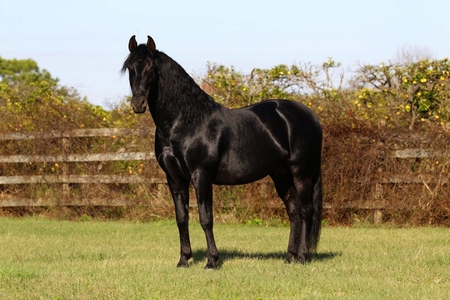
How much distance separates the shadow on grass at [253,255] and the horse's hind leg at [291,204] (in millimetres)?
242

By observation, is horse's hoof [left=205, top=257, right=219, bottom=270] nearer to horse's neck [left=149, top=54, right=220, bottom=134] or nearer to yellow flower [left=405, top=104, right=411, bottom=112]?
horse's neck [left=149, top=54, right=220, bottom=134]

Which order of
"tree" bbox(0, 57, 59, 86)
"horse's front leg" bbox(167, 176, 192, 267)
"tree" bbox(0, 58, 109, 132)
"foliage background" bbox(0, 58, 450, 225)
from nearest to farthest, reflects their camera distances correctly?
1. "horse's front leg" bbox(167, 176, 192, 267)
2. "foliage background" bbox(0, 58, 450, 225)
3. "tree" bbox(0, 58, 109, 132)
4. "tree" bbox(0, 57, 59, 86)

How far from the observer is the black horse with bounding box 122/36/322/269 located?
24.8 ft

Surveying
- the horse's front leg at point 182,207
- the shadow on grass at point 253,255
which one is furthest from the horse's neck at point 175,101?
the shadow on grass at point 253,255

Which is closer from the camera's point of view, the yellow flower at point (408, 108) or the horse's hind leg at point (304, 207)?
the horse's hind leg at point (304, 207)

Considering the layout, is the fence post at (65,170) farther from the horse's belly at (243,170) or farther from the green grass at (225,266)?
the horse's belly at (243,170)

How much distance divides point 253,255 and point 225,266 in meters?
1.18

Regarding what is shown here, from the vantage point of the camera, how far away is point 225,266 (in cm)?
801

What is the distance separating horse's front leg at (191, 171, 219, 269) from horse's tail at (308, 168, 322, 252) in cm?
137

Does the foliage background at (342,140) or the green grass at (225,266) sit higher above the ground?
the foliage background at (342,140)

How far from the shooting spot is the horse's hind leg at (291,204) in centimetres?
862

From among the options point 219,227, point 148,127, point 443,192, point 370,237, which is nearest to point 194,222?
point 219,227

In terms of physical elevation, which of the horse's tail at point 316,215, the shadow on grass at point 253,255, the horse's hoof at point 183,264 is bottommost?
the shadow on grass at point 253,255

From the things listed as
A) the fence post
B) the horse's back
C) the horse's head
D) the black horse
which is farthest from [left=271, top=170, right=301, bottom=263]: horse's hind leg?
the fence post
